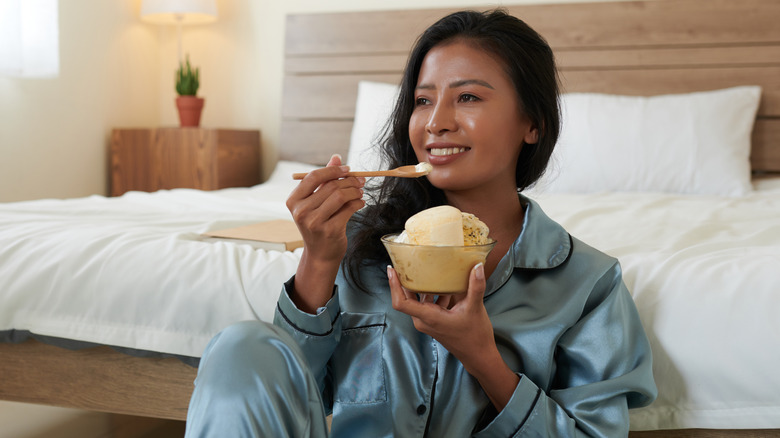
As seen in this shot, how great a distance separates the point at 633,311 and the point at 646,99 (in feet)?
6.63

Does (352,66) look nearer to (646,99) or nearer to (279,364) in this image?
(646,99)

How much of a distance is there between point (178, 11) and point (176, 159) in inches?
28.4

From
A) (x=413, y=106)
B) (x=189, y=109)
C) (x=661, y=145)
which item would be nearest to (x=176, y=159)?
(x=189, y=109)

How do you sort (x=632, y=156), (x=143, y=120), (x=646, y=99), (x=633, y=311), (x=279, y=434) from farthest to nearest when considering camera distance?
(x=143, y=120), (x=646, y=99), (x=632, y=156), (x=633, y=311), (x=279, y=434)

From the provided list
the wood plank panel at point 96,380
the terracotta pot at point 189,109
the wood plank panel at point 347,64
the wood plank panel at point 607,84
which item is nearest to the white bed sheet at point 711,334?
the wood plank panel at point 96,380

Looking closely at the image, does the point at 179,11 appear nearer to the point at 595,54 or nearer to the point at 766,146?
the point at 595,54

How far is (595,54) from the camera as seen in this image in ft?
10.8

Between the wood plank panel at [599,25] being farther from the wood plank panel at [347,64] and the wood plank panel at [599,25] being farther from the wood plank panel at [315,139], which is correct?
the wood plank panel at [315,139]

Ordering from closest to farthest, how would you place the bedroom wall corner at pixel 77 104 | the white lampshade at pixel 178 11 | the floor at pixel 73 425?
the floor at pixel 73 425, the bedroom wall corner at pixel 77 104, the white lampshade at pixel 178 11

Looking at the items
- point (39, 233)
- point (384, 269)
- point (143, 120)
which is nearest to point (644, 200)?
point (384, 269)

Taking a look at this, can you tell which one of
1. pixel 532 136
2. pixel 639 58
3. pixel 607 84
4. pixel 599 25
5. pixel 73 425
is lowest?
pixel 73 425

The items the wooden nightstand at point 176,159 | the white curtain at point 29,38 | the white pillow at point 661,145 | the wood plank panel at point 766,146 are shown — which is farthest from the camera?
the wooden nightstand at point 176,159

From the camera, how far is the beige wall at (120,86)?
3197mm

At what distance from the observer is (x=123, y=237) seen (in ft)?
4.89
